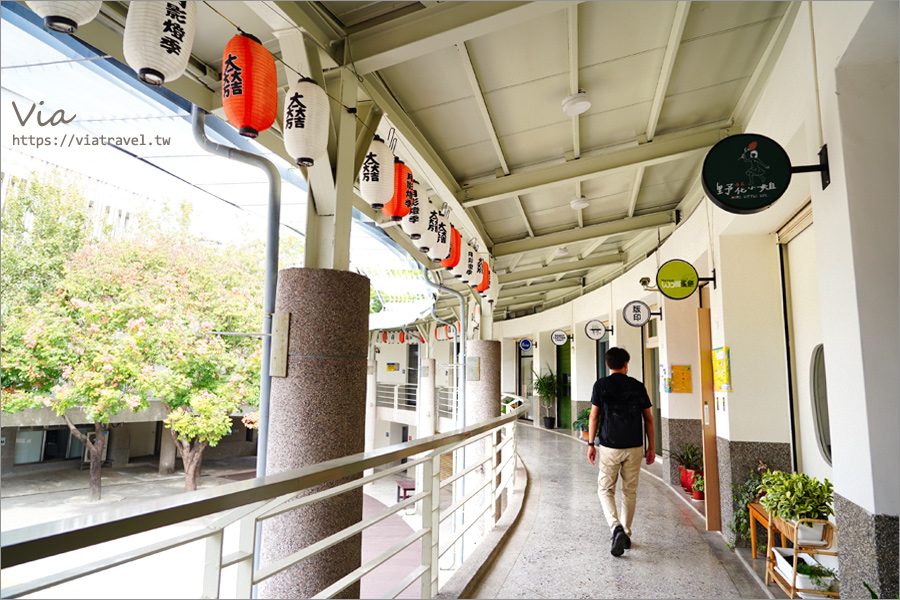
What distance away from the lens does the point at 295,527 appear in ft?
9.40

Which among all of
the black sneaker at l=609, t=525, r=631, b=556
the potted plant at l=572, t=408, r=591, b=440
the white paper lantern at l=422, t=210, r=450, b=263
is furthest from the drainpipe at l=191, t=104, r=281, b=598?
the potted plant at l=572, t=408, r=591, b=440

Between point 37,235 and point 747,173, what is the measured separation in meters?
10.7

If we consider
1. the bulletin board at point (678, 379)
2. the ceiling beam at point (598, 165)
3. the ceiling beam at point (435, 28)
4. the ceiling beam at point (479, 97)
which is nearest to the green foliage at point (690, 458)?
the bulletin board at point (678, 379)

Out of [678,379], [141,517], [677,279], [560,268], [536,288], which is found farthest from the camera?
[536,288]

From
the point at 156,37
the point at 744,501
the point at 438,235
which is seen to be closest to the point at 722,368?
the point at 744,501

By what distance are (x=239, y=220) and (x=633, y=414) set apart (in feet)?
47.8

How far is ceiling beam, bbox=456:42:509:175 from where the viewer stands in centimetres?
397

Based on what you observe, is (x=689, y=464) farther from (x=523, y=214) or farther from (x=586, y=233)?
(x=523, y=214)

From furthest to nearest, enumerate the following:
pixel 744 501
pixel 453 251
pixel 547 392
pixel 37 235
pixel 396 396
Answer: pixel 396 396 → pixel 547 392 → pixel 37 235 → pixel 453 251 → pixel 744 501

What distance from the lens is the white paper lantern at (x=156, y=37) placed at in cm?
216

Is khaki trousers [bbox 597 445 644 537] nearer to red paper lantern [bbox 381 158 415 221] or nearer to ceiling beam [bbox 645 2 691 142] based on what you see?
red paper lantern [bbox 381 158 415 221]

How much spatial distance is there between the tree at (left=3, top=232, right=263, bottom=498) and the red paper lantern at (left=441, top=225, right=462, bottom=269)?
384cm

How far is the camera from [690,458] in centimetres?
652

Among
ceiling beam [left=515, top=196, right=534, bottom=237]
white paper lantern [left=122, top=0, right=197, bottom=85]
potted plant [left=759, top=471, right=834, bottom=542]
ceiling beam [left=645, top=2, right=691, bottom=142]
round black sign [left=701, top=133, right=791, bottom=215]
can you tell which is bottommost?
potted plant [left=759, top=471, right=834, bottom=542]
